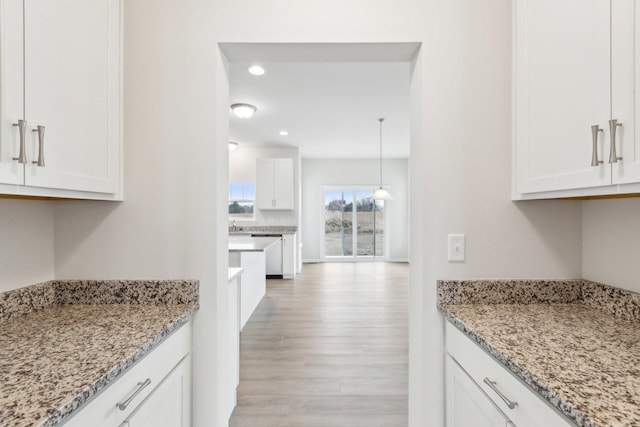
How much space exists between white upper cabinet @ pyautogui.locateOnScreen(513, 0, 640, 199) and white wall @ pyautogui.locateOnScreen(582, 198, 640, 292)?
310 millimetres

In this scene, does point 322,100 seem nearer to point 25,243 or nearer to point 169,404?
point 25,243

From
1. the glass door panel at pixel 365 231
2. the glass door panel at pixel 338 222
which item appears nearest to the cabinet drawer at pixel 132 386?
the glass door panel at pixel 338 222

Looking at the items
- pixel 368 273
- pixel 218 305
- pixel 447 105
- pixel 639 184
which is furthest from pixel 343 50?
pixel 368 273

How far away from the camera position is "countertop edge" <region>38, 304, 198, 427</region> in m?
0.67

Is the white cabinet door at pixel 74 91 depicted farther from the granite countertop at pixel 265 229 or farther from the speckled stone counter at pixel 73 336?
the granite countertop at pixel 265 229

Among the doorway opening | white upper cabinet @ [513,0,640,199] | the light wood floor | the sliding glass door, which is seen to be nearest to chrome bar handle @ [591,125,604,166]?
white upper cabinet @ [513,0,640,199]

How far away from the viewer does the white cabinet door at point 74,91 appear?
994 millimetres

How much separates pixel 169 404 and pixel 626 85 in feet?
5.83

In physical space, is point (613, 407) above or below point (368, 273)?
above

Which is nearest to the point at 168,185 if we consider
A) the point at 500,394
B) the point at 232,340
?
the point at 232,340

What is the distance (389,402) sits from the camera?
219 cm

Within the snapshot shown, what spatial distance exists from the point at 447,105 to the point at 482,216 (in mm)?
513

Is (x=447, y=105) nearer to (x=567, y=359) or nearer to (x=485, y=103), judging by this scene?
(x=485, y=103)

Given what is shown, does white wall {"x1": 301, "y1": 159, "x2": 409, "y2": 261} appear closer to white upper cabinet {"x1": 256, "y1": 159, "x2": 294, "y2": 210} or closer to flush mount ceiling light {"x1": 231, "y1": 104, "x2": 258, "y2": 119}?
white upper cabinet {"x1": 256, "y1": 159, "x2": 294, "y2": 210}
